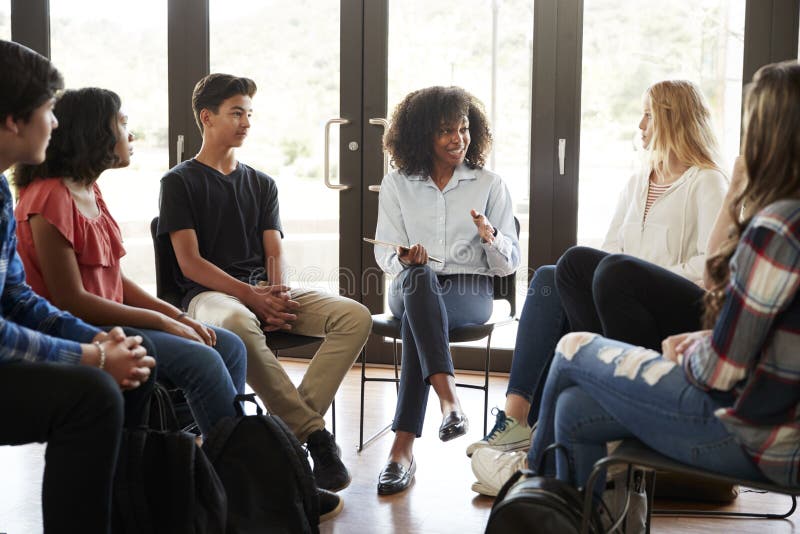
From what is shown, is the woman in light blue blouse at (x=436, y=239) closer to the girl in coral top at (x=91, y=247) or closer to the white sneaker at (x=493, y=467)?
the white sneaker at (x=493, y=467)

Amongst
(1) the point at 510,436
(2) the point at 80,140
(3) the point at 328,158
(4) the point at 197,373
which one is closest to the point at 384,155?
(3) the point at 328,158

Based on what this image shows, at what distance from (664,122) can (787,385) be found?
1425 millimetres

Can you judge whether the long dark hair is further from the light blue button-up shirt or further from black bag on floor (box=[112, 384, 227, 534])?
the light blue button-up shirt

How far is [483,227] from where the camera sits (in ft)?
9.65

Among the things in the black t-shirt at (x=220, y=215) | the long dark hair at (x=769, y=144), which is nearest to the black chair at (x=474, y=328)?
the black t-shirt at (x=220, y=215)

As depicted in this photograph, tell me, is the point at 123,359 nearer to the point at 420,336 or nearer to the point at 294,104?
the point at 420,336

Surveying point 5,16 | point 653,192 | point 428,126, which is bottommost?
point 653,192

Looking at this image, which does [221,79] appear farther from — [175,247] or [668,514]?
[668,514]

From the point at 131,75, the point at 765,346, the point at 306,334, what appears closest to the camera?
the point at 765,346

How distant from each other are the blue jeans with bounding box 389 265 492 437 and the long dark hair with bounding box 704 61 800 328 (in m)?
1.26

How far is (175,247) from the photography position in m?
2.80

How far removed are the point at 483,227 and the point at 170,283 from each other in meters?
1.07

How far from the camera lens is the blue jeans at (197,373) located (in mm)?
2160

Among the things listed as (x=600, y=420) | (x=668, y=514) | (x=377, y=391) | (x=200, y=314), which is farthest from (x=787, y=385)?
(x=377, y=391)
